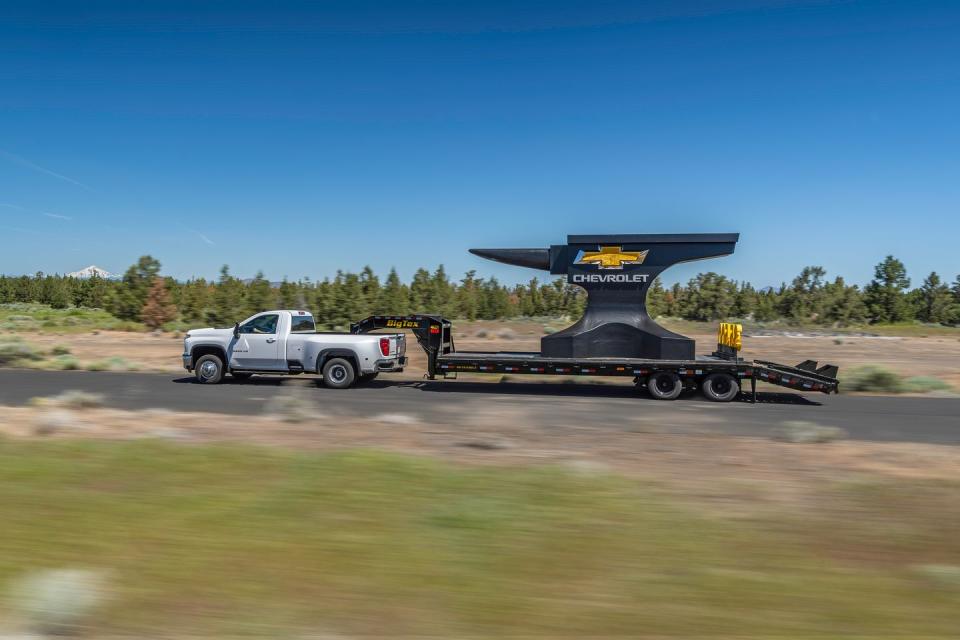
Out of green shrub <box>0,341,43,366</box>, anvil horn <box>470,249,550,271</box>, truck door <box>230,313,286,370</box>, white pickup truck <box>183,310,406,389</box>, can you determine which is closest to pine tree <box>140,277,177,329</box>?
green shrub <box>0,341,43,366</box>

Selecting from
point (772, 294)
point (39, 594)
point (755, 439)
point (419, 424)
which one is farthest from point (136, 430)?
point (772, 294)

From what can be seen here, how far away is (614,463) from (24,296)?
136465mm

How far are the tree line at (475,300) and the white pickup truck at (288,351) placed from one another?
4818 centimetres

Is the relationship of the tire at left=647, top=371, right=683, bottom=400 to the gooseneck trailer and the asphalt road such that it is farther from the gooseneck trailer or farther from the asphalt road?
the asphalt road

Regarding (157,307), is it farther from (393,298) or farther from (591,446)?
(591,446)

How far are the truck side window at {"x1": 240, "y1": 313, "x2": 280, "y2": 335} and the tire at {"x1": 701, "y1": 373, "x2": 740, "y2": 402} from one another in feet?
38.8

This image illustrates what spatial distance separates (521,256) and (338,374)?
19.9 ft

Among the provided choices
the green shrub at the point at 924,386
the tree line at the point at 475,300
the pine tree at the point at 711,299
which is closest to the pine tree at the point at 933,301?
the tree line at the point at 475,300

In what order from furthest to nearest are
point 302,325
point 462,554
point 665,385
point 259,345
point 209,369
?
1. point 302,325
2. point 209,369
3. point 259,345
4. point 665,385
5. point 462,554

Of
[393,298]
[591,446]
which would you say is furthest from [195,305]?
[591,446]

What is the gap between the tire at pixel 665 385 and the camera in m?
16.4

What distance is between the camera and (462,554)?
5.17 meters

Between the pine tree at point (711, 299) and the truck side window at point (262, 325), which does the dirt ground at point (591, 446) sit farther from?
the pine tree at point (711, 299)

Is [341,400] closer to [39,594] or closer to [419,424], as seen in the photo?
[419,424]
